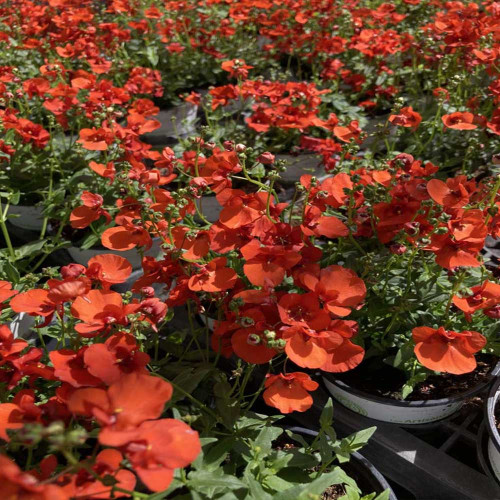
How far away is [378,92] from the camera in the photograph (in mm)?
2439

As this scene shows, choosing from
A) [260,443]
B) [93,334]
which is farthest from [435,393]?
[93,334]

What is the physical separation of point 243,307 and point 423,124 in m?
1.27

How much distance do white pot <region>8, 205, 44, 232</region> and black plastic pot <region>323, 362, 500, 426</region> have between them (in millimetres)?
1225

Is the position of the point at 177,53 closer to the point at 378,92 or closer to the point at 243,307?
the point at 378,92

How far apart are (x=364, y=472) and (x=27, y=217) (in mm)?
1473

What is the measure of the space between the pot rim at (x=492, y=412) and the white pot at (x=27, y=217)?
1548 mm

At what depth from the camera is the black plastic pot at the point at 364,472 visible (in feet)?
3.58

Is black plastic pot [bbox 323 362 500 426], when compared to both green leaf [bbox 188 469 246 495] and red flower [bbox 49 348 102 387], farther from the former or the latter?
red flower [bbox 49 348 102 387]

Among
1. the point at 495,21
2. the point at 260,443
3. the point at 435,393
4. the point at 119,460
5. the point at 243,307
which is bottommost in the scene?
the point at 435,393

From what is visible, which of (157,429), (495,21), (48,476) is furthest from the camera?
(495,21)

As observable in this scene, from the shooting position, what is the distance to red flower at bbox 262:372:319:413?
938mm

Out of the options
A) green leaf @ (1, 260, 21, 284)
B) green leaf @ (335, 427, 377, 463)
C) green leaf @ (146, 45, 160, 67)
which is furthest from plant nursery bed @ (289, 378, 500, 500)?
green leaf @ (146, 45, 160, 67)

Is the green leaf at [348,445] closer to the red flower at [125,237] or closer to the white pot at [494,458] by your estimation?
the white pot at [494,458]

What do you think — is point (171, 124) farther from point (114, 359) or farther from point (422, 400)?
point (114, 359)
